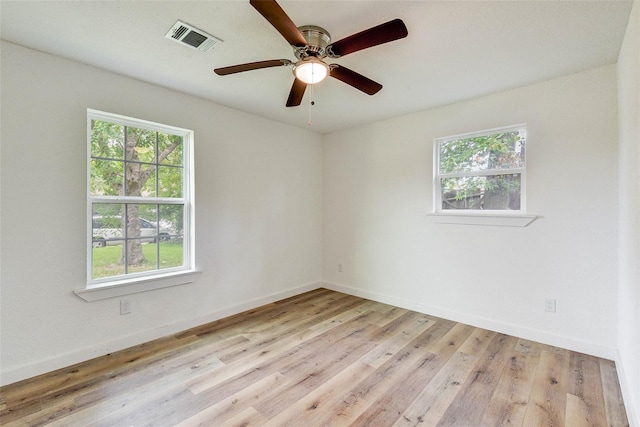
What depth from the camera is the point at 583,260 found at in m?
2.50

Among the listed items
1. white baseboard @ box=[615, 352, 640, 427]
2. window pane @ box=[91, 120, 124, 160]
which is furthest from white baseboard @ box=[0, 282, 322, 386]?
white baseboard @ box=[615, 352, 640, 427]

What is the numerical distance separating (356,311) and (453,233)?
144 cm

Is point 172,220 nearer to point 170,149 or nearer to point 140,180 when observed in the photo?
point 140,180

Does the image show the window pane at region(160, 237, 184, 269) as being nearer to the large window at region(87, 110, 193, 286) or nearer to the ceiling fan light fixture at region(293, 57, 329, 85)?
the large window at region(87, 110, 193, 286)

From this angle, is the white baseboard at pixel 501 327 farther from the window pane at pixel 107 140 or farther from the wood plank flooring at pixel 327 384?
the window pane at pixel 107 140

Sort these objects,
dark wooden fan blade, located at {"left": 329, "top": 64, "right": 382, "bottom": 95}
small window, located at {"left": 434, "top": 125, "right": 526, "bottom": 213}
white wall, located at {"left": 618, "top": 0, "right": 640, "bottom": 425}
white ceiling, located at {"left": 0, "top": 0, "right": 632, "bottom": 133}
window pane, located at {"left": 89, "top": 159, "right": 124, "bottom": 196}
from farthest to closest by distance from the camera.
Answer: small window, located at {"left": 434, "top": 125, "right": 526, "bottom": 213} → window pane, located at {"left": 89, "top": 159, "right": 124, "bottom": 196} → dark wooden fan blade, located at {"left": 329, "top": 64, "right": 382, "bottom": 95} → white ceiling, located at {"left": 0, "top": 0, "right": 632, "bottom": 133} → white wall, located at {"left": 618, "top": 0, "right": 640, "bottom": 425}

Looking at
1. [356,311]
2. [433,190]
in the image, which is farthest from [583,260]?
[356,311]

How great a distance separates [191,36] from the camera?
1.95 m

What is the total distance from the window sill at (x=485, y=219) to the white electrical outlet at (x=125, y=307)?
10.5ft

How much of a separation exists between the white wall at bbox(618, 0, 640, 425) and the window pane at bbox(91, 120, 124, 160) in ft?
11.9

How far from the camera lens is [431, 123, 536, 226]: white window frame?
2.80m

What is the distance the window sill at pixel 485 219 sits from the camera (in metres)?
2.77

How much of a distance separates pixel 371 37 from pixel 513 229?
2.33m

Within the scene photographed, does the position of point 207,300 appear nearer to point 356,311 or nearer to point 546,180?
point 356,311
